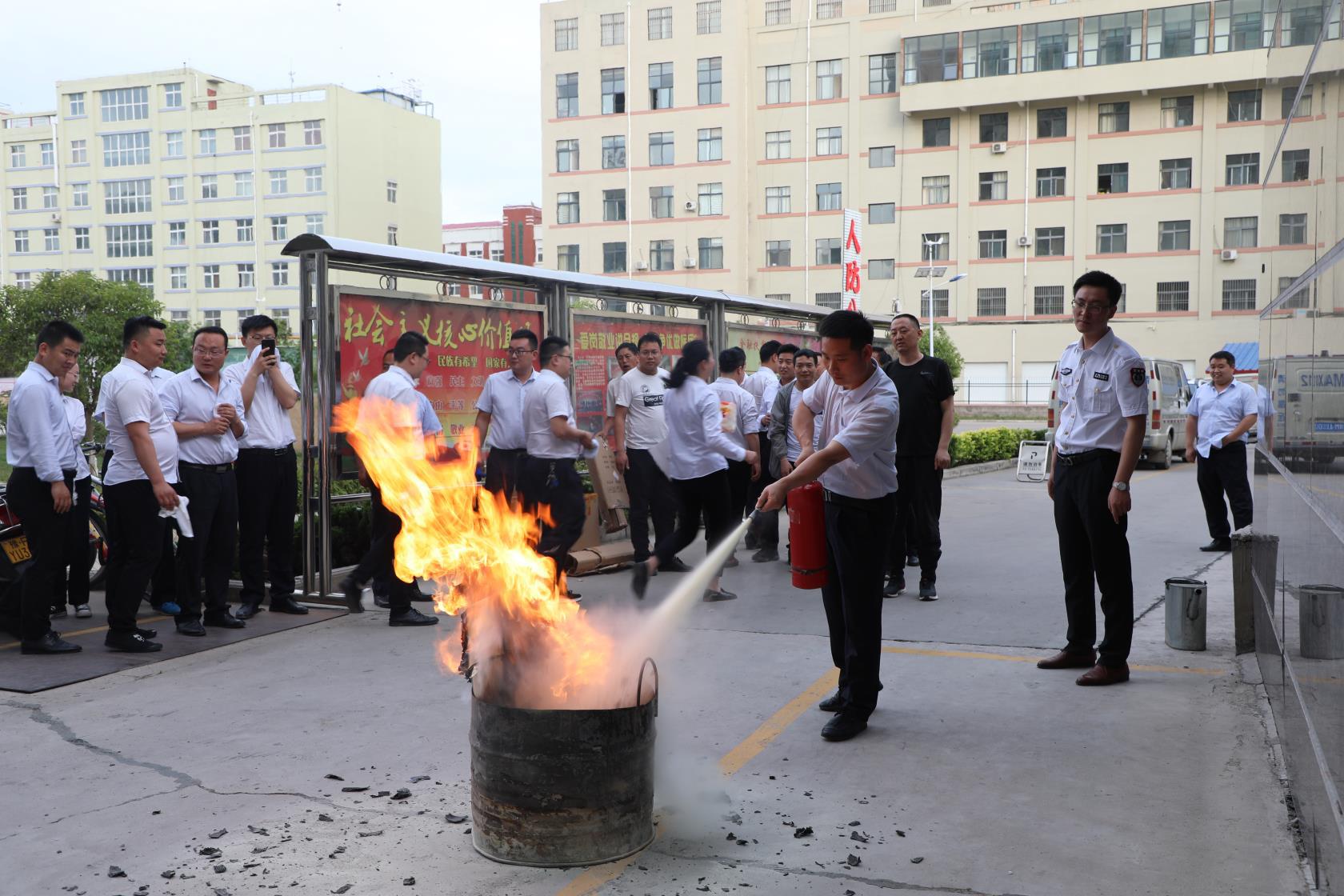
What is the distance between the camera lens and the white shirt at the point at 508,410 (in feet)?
28.1

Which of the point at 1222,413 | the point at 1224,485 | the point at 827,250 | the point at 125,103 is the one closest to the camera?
the point at 1222,413

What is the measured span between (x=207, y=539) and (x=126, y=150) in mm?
90122

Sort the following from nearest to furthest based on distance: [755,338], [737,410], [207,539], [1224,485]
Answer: [207,539]
[737,410]
[1224,485]
[755,338]

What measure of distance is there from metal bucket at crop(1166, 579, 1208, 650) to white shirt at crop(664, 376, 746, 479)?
3362 mm

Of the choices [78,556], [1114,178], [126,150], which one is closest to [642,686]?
[78,556]

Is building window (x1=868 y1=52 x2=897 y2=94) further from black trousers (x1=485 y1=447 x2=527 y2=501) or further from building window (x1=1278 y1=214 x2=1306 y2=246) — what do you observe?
building window (x1=1278 y1=214 x2=1306 y2=246)

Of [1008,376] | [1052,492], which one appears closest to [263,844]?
[1052,492]

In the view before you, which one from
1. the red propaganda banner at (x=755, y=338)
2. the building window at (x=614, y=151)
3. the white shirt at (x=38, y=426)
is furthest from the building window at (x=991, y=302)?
the white shirt at (x=38, y=426)

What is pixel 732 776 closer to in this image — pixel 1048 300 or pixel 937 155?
pixel 1048 300

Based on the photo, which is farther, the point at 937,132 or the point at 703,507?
the point at 937,132

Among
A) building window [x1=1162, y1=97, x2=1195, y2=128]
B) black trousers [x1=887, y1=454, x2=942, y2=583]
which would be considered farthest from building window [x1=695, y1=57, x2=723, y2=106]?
black trousers [x1=887, y1=454, x2=942, y2=583]

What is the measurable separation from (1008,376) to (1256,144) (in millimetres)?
14734

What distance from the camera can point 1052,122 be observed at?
172 ft

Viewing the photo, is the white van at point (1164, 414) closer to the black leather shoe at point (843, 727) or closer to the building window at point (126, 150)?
the black leather shoe at point (843, 727)
